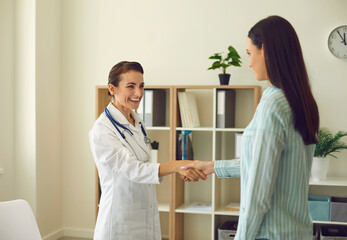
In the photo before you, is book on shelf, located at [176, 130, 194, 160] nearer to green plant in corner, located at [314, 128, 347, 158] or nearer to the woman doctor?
green plant in corner, located at [314, 128, 347, 158]

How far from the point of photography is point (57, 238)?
14.5 feet

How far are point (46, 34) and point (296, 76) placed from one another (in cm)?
332

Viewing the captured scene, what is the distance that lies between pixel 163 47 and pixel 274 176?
3.03 metres

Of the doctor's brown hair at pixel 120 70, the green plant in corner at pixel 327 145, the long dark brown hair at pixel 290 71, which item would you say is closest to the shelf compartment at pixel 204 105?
the green plant in corner at pixel 327 145

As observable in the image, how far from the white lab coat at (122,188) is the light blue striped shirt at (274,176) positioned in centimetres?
88

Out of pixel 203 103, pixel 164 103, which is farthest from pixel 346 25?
pixel 164 103

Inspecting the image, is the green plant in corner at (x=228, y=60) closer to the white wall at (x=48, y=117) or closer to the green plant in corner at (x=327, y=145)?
the green plant in corner at (x=327, y=145)

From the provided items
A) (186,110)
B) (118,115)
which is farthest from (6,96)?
(118,115)

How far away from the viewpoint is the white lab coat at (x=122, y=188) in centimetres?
218

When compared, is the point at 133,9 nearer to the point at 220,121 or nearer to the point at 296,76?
the point at 220,121

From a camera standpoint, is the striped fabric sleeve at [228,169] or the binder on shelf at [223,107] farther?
the binder on shelf at [223,107]

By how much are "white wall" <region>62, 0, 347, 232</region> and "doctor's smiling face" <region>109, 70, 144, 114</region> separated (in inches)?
69.3

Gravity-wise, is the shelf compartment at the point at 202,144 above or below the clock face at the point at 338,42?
below

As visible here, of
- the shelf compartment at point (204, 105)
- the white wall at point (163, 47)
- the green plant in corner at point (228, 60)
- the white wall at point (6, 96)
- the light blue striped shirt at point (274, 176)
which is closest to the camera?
the light blue striped shirt at point (274, 176)
